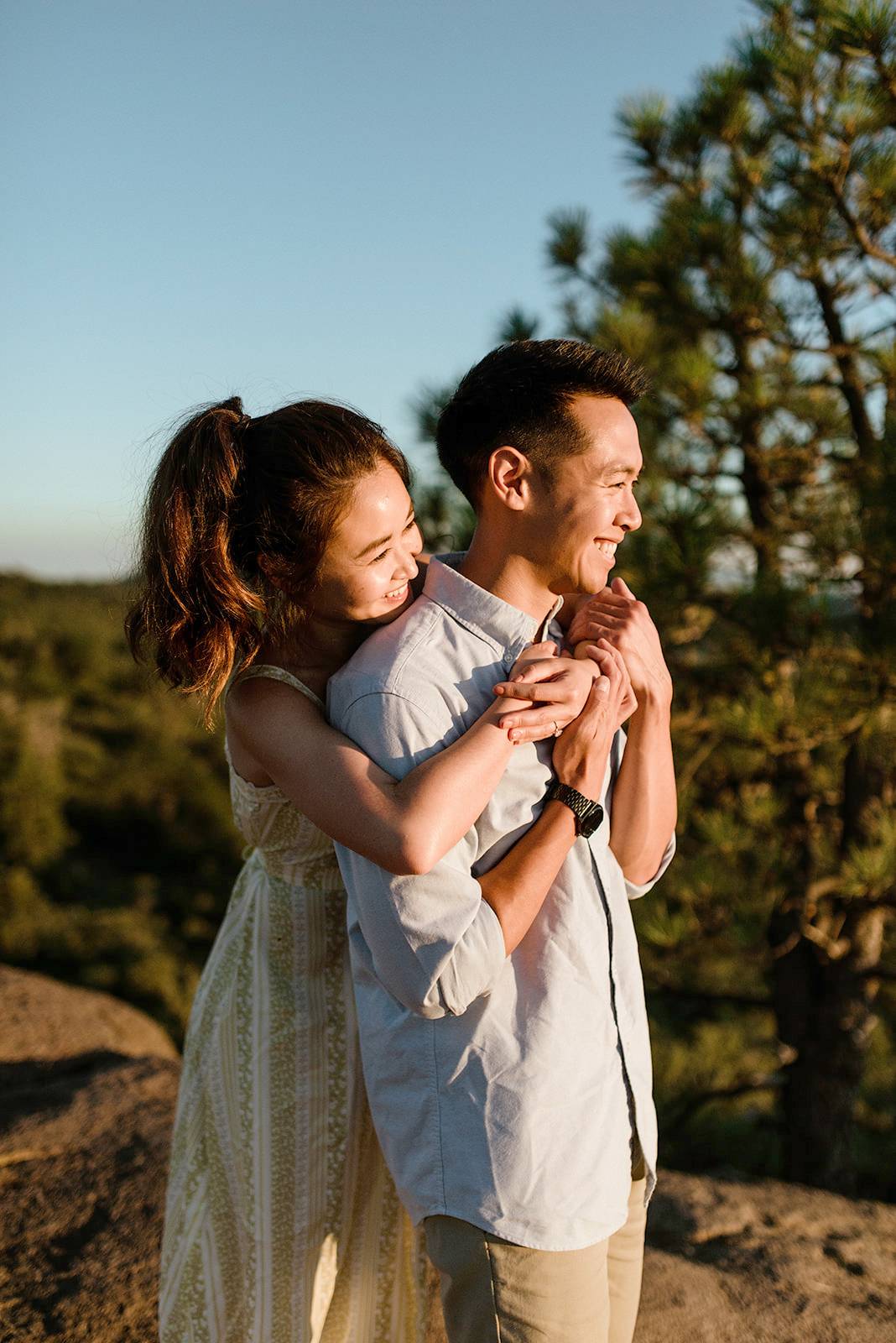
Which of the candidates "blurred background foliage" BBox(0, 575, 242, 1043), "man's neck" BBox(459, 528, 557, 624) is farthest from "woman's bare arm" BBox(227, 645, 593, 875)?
"blurred background foliage" BBox(0, 575, 242, 1043)

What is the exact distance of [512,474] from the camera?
130 centimetres

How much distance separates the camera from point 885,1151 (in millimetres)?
4418

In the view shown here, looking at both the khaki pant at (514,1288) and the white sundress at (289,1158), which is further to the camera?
the white sundress at (289,1158)

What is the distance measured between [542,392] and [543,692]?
1.45ft

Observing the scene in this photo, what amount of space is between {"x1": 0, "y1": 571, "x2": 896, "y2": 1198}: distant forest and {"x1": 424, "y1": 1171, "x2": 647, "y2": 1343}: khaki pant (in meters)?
0.85

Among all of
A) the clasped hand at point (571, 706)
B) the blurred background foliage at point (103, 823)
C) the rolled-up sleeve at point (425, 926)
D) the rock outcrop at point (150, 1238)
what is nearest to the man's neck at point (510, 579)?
the clasped hand at point (571, 706)

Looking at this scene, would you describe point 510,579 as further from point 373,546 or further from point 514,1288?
point 514,1288

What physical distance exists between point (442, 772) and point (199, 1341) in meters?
1.09

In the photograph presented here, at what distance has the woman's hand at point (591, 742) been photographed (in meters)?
1.20

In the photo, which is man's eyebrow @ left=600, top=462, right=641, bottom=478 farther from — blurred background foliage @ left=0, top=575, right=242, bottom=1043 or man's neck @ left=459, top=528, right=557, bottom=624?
blurred background foliage @ left=0, top=575, right=242, bottom=1043

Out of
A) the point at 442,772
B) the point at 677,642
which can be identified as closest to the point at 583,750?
the point at 442,772

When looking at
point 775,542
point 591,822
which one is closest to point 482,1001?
point 591,822

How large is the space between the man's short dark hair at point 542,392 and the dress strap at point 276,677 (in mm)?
415

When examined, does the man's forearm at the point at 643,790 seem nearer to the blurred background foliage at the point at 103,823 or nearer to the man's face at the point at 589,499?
the man's face at the point at 589,499
